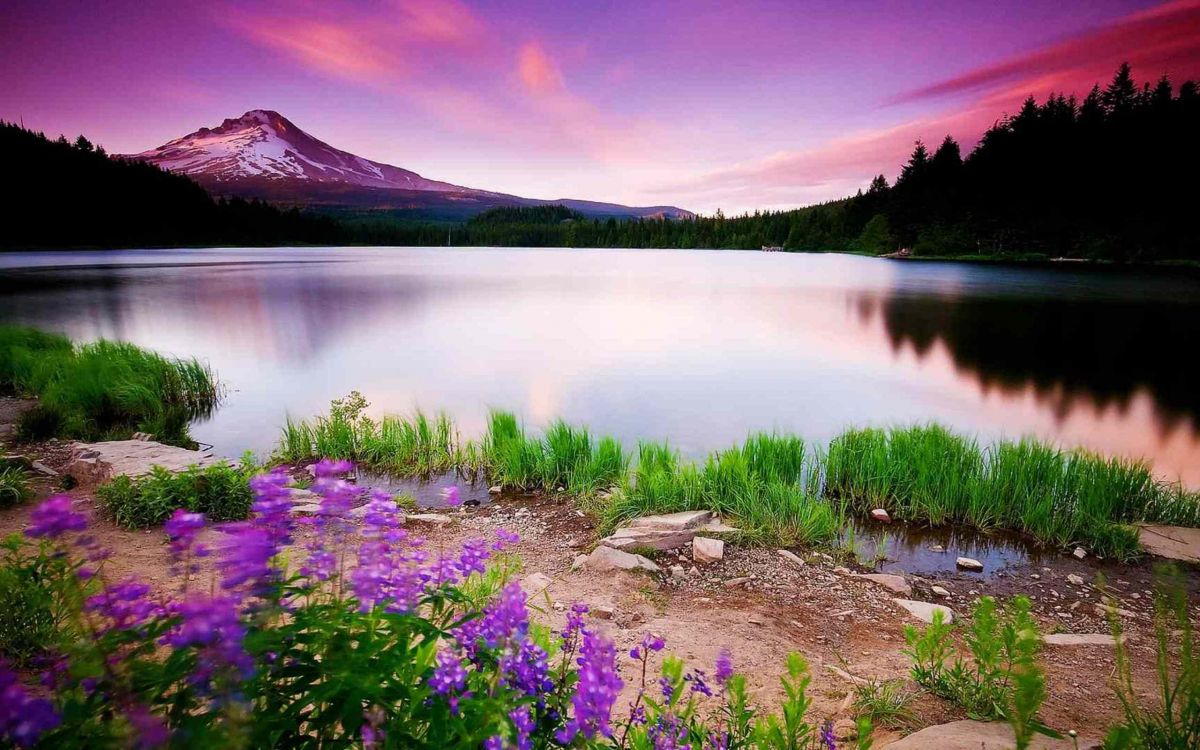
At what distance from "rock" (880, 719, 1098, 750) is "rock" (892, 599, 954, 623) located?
264cm

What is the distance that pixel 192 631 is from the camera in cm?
176

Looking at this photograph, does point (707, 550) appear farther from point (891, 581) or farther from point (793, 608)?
point (891, 581)

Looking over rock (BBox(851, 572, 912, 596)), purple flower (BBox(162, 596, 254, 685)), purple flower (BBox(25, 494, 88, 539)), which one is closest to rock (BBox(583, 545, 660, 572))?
rock (BBox(851, 572, 912, 596))

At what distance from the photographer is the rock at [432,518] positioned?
8477 mm

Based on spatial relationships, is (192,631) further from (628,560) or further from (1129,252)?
(1129,252)

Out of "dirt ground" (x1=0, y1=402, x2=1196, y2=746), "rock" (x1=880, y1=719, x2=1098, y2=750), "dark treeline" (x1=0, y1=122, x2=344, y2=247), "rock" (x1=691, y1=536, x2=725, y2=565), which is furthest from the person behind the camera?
"dark treeline" (x1=0, y1=122, x2=344, y2=247)

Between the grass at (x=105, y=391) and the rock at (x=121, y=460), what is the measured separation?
9.17 ft

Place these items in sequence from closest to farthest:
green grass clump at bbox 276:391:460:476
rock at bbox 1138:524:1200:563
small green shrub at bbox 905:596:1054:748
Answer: small green shrub at bbox 905:596:1054:748, rock at bbox 1138:524:1200:563, green grass clump at bbox 276:391:460:476

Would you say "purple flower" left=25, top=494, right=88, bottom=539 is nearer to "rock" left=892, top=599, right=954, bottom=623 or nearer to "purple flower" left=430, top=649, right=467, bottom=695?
"purple flower" left=430, top=649, right=467, bottom=695

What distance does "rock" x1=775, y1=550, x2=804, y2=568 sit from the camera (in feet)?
24.2

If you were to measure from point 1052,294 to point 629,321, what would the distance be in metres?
36.4

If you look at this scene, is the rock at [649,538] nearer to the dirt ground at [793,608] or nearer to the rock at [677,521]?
the rock at [677,521]

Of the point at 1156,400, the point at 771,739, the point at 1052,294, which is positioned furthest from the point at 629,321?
the point at 1052,294

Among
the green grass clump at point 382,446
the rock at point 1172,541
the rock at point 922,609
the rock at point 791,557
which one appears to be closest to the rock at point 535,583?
the rock at point 791,557
